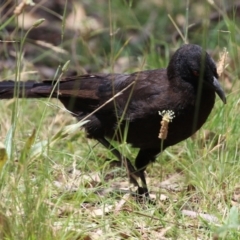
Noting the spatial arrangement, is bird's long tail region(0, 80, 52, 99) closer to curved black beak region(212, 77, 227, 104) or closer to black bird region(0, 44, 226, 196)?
black bird region(0, 44, 226, 196)

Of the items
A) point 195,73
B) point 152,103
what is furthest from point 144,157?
point 195,73

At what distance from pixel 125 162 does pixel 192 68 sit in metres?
0.74

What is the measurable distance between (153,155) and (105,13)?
4222 mm

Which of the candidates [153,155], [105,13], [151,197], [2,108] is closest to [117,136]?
[153,155]

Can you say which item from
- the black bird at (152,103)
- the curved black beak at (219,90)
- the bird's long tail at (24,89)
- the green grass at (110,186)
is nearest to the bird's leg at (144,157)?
the black bird at (152,103)

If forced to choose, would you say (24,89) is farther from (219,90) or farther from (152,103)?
(219,90)

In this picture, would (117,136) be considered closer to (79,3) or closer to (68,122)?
(68,122)

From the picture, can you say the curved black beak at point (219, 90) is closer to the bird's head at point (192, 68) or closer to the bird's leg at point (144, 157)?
the bird's head at point (192, 68)

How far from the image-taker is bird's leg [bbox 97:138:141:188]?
451 cm

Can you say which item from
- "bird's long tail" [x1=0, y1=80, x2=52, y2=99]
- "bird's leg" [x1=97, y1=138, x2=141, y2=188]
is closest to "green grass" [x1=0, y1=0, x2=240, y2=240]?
"bird's leg" [x1=97, y1=138, x2=141, y2=188]

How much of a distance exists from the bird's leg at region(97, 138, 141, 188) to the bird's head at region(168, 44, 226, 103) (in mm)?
597

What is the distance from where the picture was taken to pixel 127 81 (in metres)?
4.97

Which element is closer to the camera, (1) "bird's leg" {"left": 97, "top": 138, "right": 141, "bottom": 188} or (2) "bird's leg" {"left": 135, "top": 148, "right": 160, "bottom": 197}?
(1) "bird's leg" {"left": 97, "top": 138, "right": 141, "bottom": 188}

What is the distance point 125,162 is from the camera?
4496 mm
